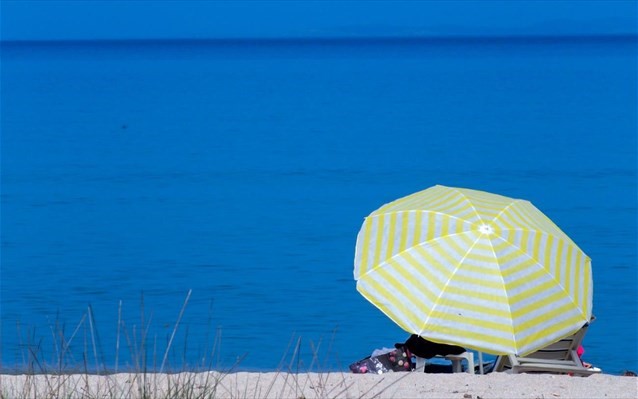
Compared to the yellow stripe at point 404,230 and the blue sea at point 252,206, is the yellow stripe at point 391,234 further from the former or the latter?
the blue sea at point 252,206

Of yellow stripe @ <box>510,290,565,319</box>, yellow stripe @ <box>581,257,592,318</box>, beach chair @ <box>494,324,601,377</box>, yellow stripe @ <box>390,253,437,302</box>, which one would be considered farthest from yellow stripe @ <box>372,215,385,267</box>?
yellow stripe @ <box>581,257,592,318</box>

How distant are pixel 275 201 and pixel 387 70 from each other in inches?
1894

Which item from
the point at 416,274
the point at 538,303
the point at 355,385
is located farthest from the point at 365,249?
the point at 355,385

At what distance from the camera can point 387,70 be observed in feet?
212

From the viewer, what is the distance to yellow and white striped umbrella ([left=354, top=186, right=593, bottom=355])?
5.81 metres

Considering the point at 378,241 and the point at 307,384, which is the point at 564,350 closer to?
the point at 378,241

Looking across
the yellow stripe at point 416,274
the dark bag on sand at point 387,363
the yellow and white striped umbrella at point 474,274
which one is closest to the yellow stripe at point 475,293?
the yellow and white striped umbrella at point 474,274

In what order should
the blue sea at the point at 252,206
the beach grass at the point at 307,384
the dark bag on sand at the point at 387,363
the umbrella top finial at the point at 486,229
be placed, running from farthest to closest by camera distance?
the blue sea at the point at 252,206 < the umbrella top finial at the point at 486,229 < the dark bag on sand at the point at 387,363 < the beach grass at the point at 307,384

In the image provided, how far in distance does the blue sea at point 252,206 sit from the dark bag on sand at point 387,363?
0.74 m

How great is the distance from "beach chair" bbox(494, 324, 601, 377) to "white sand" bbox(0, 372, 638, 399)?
63 cm

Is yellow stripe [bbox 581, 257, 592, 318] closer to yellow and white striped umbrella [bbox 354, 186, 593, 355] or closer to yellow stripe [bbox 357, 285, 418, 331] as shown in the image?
yellow and white striped umbrella [bbox 354, 186, 593, 355]

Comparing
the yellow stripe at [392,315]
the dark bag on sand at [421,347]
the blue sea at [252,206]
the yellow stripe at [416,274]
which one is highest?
the blue sea at [252,206]

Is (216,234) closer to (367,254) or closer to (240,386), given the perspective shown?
(367,254)

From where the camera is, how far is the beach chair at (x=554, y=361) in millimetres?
6082
